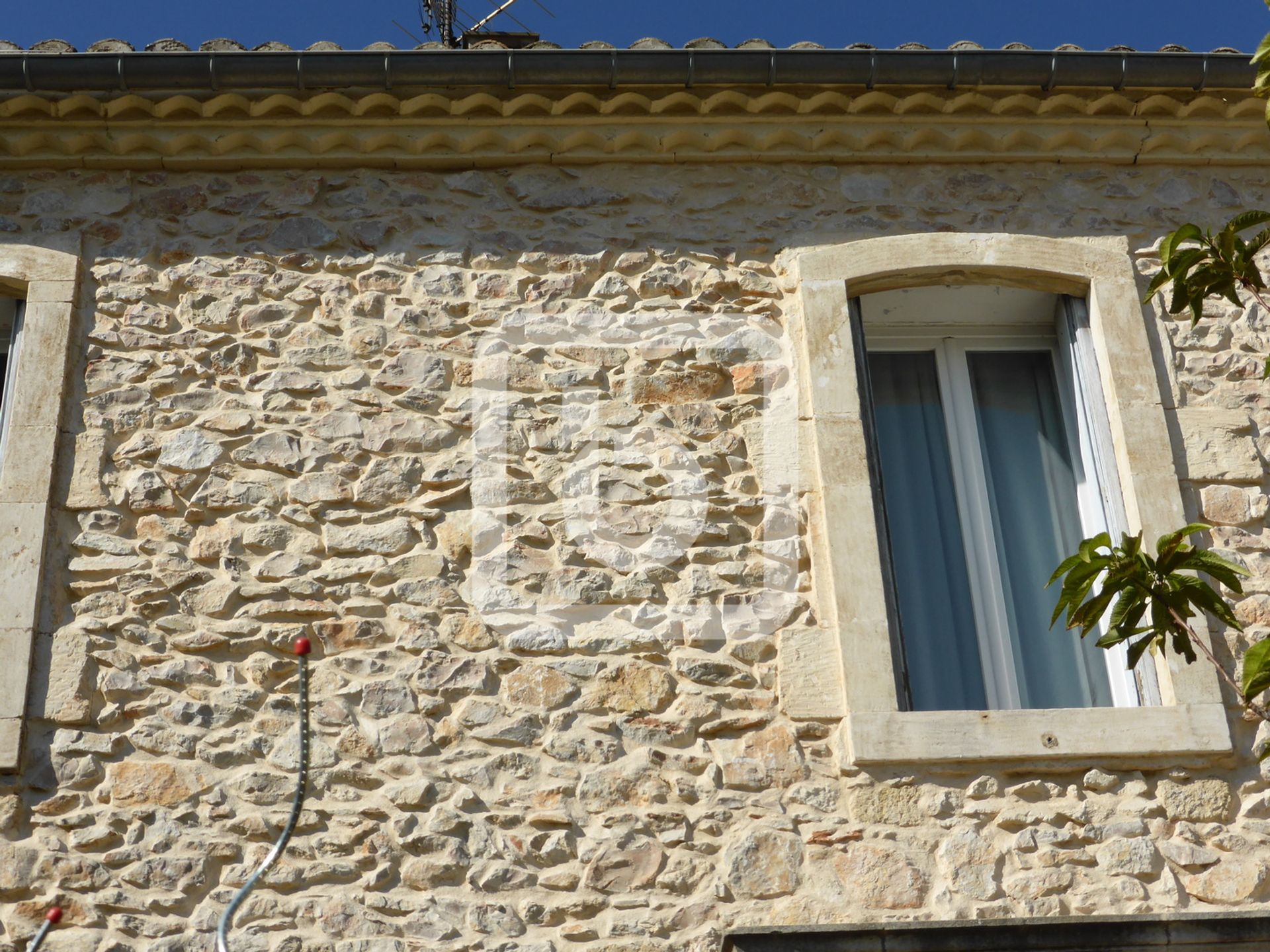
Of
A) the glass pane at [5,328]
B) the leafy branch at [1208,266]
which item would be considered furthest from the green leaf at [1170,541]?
the glass pane at [5,328]

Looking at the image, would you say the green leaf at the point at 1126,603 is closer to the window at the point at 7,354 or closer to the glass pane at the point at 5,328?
the window at the point at 7,354

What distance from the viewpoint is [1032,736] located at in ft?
15.0

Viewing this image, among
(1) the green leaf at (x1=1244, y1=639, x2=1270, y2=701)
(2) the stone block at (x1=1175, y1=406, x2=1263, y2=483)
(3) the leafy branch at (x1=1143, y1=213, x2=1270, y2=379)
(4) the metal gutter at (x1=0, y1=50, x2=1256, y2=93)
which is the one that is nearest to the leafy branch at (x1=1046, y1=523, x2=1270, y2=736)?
(1) the green leaf at (x1=1244, y1=639, x2=1270, y2=701)

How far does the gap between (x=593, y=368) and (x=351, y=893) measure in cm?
191

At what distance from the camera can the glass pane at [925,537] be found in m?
5.00

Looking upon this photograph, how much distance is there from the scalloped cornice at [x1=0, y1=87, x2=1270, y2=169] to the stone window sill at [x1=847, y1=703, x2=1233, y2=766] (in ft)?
7.15

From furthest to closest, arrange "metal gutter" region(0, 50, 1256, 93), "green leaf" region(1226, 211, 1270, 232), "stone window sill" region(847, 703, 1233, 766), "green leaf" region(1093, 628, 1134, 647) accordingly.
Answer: "metal gutter" region(0, 50, 1256, 93)
"stone window sill" region(847, 703, 1233, 766)
"green leaf" region(1093, 628, 1134, 647)
"green leaf" region(1226, 211, 1270, 232)

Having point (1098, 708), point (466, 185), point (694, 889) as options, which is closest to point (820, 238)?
point (466, 185)

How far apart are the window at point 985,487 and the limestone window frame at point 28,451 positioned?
2688mm

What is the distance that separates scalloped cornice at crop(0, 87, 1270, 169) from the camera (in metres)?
5.52

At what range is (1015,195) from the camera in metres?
5.64

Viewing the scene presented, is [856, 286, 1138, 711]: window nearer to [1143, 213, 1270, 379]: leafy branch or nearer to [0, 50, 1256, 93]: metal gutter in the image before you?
[0, 50, 1256, 93]: metal gutter

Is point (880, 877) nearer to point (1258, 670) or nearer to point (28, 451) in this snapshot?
point (1258, 670)

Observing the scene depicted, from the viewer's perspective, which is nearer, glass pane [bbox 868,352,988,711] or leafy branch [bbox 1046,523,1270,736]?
leafy branch [bbox 1046,523,1270,736]
